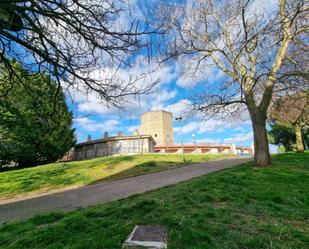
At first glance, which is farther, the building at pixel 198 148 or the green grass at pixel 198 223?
the building at pixel 198 148

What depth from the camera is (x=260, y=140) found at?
33.7 feet

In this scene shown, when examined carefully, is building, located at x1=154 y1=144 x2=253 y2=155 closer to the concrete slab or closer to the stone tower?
the stone tower

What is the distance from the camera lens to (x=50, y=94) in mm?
4793

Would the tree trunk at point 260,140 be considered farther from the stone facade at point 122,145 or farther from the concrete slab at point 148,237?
the stone facade at point 122,145

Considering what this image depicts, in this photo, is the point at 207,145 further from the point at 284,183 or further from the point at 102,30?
the point at 102,30

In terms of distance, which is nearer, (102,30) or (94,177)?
(102,30)

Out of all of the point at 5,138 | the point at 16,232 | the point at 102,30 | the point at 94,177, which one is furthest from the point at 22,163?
the point at 102,30

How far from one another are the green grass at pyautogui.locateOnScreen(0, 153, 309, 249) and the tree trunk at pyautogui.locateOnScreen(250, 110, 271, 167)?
434 cm

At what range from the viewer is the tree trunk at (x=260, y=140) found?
33.7 ft

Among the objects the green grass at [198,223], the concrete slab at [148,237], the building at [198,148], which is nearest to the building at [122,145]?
the building at [198,148]

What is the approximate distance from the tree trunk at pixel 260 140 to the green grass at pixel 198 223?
4336 mm

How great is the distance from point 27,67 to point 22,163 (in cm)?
2438

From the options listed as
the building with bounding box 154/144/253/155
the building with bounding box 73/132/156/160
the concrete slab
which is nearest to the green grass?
the concrete slab

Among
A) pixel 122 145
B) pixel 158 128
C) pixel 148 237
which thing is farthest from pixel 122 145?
pixel 148 237
